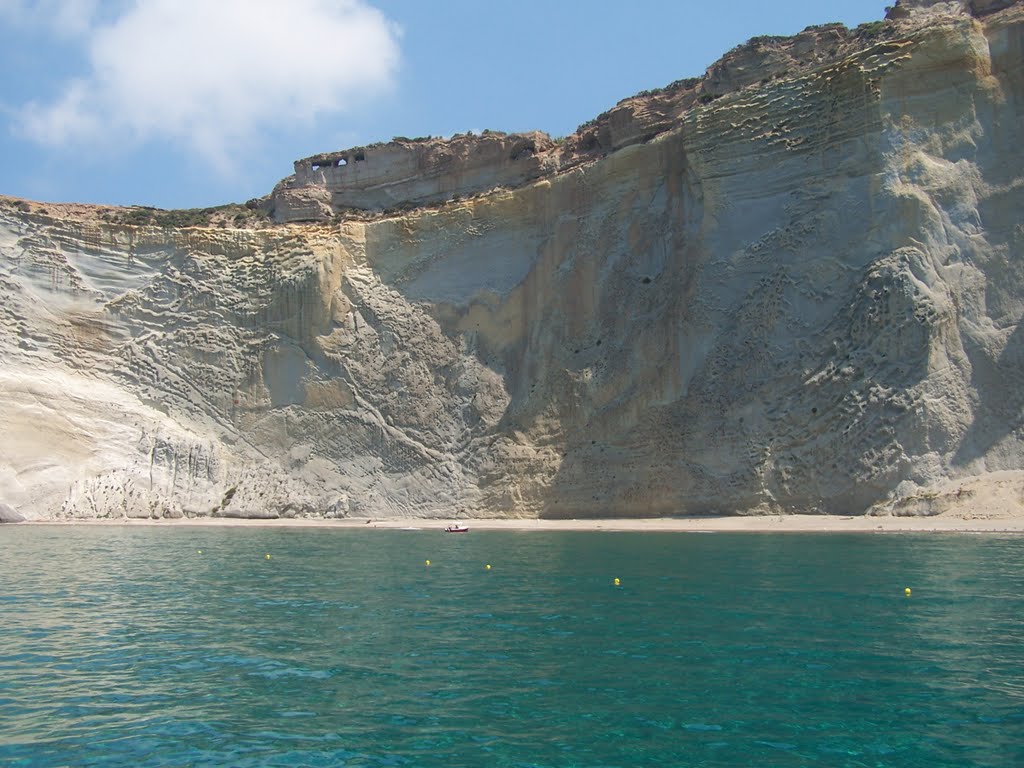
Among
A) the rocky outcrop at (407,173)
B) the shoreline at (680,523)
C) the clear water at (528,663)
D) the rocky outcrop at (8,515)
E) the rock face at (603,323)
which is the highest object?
the rocky outcrop at (407,173)

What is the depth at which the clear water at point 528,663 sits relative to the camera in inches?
282

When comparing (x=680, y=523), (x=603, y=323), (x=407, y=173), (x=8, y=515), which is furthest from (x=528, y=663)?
(x=407, y=173)

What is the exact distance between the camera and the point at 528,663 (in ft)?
31.6

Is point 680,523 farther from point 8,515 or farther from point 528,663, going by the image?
point 8,515

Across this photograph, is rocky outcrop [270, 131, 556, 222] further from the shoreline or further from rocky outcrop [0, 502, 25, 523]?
rocky outcrop [0, 502, 25, 523]

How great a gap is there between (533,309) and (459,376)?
3650 mm

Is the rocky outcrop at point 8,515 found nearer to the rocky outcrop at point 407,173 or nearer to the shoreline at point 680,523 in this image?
Answer: the shoreline at point 680,523

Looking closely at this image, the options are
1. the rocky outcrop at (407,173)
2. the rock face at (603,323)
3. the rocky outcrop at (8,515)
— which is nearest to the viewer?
the rock face at (603,323)

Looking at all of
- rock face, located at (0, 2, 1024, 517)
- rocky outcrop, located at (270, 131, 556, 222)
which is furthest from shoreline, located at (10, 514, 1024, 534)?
rocky outcrop, located at (270, 131, 556, 222)

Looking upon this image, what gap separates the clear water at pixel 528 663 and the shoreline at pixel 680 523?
13.9 ft

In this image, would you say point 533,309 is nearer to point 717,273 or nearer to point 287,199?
point 717,273

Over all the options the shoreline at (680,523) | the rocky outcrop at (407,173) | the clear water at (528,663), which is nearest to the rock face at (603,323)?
the rocky outcrop at (407,173)

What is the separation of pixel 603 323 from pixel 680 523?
→ 8.80 m

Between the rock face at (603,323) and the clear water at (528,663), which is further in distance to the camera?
the rock face at (603,323)
